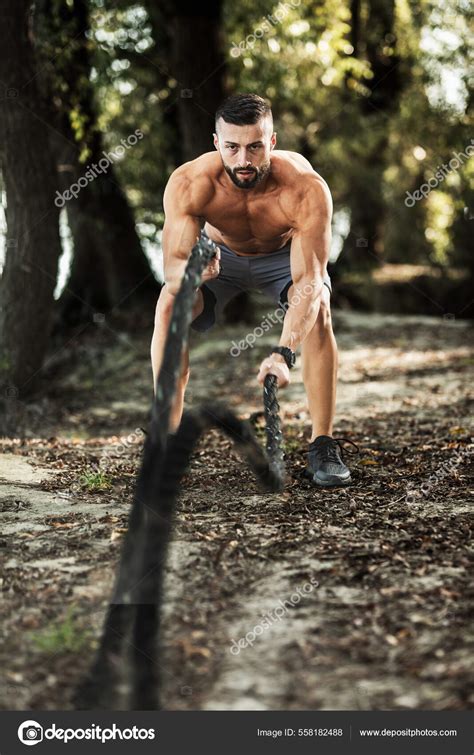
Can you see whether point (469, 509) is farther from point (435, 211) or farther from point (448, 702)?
point (435, 211)

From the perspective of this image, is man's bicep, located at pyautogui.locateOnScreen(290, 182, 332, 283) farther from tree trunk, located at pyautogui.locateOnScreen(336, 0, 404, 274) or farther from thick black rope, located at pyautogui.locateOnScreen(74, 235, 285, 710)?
tree trunk, located at pyautogui.locateOnScreen(336, 0, 404, 274)

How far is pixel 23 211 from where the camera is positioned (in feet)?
21.0

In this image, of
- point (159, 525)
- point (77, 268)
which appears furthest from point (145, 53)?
point (159, 525)

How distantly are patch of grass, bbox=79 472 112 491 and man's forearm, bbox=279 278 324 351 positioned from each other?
4.09 feet

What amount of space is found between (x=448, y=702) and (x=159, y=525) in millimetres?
996

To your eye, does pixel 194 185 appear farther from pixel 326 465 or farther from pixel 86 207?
pixel 86 207

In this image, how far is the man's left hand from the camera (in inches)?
128

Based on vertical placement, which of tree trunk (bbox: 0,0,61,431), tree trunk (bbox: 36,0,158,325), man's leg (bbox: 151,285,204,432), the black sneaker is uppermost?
tree trunk (bbox: 36,0,158,325)

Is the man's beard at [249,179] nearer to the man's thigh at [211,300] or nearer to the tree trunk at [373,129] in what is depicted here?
the man's thigh at [211,300]

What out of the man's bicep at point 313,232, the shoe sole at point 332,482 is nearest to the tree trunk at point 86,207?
the man's bicep at point 313,232

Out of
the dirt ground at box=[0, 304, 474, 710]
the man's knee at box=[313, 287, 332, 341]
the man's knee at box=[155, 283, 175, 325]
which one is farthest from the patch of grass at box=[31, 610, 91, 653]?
the man's knee at box=[313, 287, 332, 341]

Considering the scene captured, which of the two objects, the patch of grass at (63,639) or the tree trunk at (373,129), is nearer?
the patch of grass at (63,639)

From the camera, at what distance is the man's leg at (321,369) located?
4.12 meters

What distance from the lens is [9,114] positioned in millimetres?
6188
